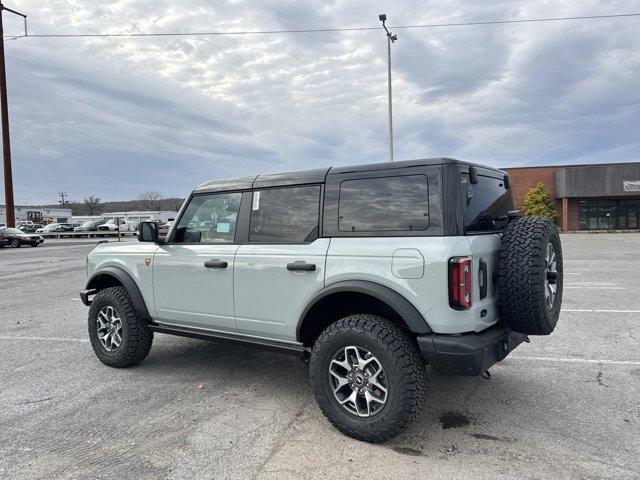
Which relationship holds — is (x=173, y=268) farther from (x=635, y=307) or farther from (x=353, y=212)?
(x=635, y=307)

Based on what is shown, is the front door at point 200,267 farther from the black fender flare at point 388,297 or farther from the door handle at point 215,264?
the black fender flare at point 388,297

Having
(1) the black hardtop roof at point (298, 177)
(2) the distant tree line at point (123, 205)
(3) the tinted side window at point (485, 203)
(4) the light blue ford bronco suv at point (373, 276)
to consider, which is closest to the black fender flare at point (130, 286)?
(4) the light blue ford bronco suv at point (373, 276)

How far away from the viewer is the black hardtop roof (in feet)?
11.1

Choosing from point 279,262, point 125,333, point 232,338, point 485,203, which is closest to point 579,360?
point 485,203

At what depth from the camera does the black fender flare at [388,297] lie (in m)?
3.14

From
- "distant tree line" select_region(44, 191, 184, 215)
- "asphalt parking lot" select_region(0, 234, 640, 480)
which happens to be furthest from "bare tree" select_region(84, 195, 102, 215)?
"asphalt parking lot" select_region(0, 234, 640, 480)

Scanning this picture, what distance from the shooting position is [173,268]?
450 cm

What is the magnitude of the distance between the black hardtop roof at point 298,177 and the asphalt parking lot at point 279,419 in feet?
6.13

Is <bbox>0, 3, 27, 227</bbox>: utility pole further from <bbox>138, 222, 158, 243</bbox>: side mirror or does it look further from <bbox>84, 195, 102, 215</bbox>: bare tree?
<bbox>84, 195, 102, 215</bbox>: bare tree

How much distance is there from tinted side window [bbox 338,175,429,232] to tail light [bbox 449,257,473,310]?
1.15ft

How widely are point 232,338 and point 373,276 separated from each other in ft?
5.11

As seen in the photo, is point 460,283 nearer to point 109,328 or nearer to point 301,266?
point 301,266

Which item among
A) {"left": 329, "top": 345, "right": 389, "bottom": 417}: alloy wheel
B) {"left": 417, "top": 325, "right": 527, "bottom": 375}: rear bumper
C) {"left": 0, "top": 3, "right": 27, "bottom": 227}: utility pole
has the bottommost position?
{"left": 329, "top": 345, "right": 389, "bottom": 417}: alloy wheel

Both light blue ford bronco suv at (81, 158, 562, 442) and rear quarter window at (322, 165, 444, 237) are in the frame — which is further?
rear quarter window at (322, 165, 444, 237)
